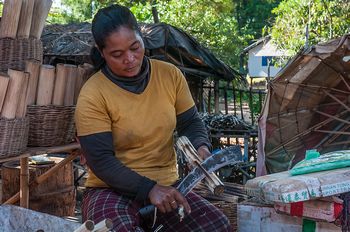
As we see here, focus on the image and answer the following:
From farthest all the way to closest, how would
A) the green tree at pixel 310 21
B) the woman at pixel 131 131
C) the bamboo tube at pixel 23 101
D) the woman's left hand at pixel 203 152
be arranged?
the green tree at pixel 310 21
the bamboo tube at pixel 23 101
the woman's left hand at pixel 203 152
the woman at pixel 131 131

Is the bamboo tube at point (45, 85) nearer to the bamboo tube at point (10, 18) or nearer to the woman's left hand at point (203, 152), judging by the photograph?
the bamboo tube at point (10, 18)

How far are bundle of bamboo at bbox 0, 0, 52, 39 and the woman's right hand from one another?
1338mm

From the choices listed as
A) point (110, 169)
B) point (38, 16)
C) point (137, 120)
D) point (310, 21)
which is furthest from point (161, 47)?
point (110, 169)

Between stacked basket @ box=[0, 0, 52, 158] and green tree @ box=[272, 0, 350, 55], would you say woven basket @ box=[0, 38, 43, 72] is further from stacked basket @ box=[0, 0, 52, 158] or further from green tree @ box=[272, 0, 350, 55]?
green tree @ box=[272, 0, 350, 55]

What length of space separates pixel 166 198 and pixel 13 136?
0.91 metres

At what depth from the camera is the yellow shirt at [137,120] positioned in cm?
260

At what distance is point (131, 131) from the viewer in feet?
8.73

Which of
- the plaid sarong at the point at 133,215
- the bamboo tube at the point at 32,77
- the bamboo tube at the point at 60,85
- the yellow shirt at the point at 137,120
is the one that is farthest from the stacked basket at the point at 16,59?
the plaid sarong at the point at 133,215

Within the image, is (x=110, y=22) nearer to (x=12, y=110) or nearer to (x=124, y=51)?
(x=124, y=51)

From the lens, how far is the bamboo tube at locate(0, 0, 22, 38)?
121 inches

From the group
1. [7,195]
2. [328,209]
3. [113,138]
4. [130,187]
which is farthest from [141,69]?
[7,195]

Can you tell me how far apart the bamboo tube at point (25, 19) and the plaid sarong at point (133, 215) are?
3.41 ft

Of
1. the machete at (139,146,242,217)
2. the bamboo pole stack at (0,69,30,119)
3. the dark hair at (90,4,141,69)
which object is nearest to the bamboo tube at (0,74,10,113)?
the bamboo pole stack at (0,69,30,119)

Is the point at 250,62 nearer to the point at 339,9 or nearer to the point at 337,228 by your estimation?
the point at 339,9
